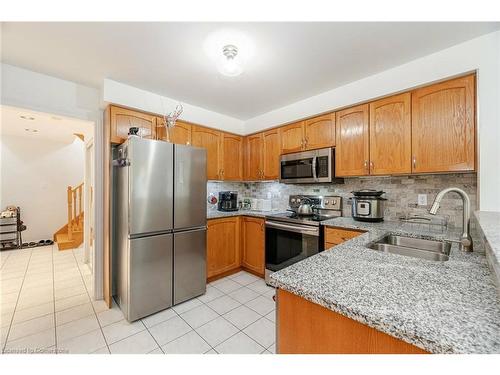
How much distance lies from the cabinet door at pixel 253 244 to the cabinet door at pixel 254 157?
688mm

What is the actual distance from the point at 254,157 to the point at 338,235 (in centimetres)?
173

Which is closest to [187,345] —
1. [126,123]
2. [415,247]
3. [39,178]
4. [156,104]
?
[415,247]

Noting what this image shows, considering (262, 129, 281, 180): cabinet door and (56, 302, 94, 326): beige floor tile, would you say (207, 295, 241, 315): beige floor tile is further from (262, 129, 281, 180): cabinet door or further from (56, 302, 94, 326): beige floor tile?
(262, 129, 281, 180): cabinet door

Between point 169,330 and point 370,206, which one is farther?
point 370,206

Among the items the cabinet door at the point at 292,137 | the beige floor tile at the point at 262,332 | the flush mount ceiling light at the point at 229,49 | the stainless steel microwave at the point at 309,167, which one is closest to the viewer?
the flush mount ceiling light at the point at 229,49

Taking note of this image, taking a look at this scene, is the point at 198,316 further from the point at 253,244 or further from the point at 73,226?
the point at 73,226

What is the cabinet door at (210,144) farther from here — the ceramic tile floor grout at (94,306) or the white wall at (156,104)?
the ceramic tile floor grout at (94,306)

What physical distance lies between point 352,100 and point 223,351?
250 centimetres

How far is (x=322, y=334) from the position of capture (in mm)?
746

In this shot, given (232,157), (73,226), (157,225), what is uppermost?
(232,157)

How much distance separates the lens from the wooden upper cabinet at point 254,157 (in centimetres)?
326

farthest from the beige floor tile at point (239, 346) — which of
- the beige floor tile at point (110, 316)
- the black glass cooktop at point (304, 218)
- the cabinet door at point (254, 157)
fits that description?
the cabinet door at point (254, 157)

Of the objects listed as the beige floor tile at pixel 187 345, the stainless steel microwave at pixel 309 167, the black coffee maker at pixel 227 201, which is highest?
the stainless steel microwave at pixel 309 167
